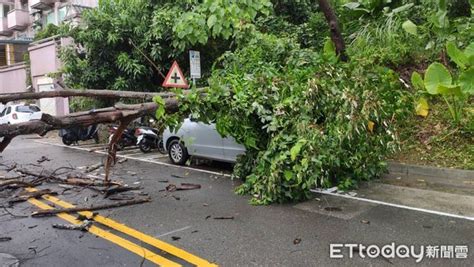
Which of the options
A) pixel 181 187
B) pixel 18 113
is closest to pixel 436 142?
pixel 181 187

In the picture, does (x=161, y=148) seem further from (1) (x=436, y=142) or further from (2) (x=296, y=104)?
(1) (x=436, y=142)

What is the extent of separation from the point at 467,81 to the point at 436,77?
516mm

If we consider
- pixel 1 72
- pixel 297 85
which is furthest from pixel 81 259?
pixel 1 72

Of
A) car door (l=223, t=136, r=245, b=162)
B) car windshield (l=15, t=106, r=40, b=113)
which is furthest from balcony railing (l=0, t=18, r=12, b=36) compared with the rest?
car door (l=223, t=136, r=245, b=162)

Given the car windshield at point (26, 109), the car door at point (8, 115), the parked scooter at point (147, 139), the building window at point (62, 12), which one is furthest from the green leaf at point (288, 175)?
the building window at point (62, 12)

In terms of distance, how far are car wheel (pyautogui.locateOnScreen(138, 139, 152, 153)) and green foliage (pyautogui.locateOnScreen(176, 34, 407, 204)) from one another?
5629 mm

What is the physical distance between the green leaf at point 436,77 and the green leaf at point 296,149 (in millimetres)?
3163

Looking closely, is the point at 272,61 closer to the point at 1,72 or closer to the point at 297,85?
the point at 297,85

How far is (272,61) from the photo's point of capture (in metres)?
9.02

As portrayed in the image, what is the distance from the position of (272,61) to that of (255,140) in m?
2.36

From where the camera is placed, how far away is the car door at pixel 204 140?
9477 millimetres

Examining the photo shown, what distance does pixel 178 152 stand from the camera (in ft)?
34.9

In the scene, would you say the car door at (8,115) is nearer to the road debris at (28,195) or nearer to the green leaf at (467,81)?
the road debris at (28,195)

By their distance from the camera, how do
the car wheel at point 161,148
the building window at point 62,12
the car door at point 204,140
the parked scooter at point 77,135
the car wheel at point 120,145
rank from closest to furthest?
the car door at point 204,140 < the car wheel at point 161,148 < the car wheel at point 120,145 < the parked scooter at point 77,135 < the building window at point 62,12
